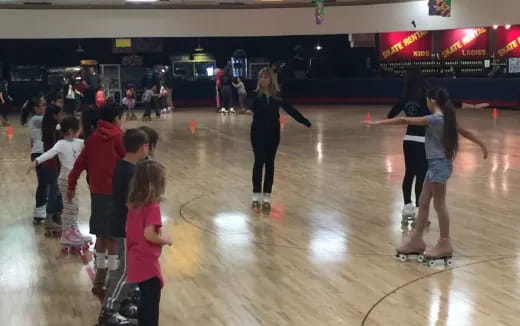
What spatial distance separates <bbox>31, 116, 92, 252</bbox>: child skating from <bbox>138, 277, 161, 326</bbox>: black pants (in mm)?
2240

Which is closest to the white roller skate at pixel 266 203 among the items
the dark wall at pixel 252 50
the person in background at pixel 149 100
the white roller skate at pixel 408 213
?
the white roller skate at pixel 408 213

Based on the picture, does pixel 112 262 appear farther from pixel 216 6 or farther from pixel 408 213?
pixel 216 6

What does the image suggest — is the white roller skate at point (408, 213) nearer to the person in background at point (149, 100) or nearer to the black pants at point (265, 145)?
the black pants at point (265, 145)

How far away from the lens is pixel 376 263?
534 cm

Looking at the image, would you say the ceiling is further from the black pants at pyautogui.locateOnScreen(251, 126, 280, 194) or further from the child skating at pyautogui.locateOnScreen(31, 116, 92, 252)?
the child skating at pyautogui.locateOnScreen(31, 116, 92, 252)

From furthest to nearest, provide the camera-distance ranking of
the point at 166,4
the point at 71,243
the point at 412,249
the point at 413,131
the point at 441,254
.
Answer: the point at 166,4
the point at 413,131
the point at 71,243
the point at 412,249
the point at 441,254

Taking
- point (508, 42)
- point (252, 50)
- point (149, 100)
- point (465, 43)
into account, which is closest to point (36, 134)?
point (149, 100)

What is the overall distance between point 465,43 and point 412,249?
18768mm

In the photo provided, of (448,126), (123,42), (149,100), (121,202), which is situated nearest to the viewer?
(121,202)

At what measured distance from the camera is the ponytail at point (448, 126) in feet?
16.5

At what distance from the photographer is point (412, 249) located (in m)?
5.36

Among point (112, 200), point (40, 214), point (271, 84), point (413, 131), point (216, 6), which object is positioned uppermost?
point (216, 6)

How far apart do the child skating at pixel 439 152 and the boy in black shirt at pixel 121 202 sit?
1828 millimetres

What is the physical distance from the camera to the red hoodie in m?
4.50
